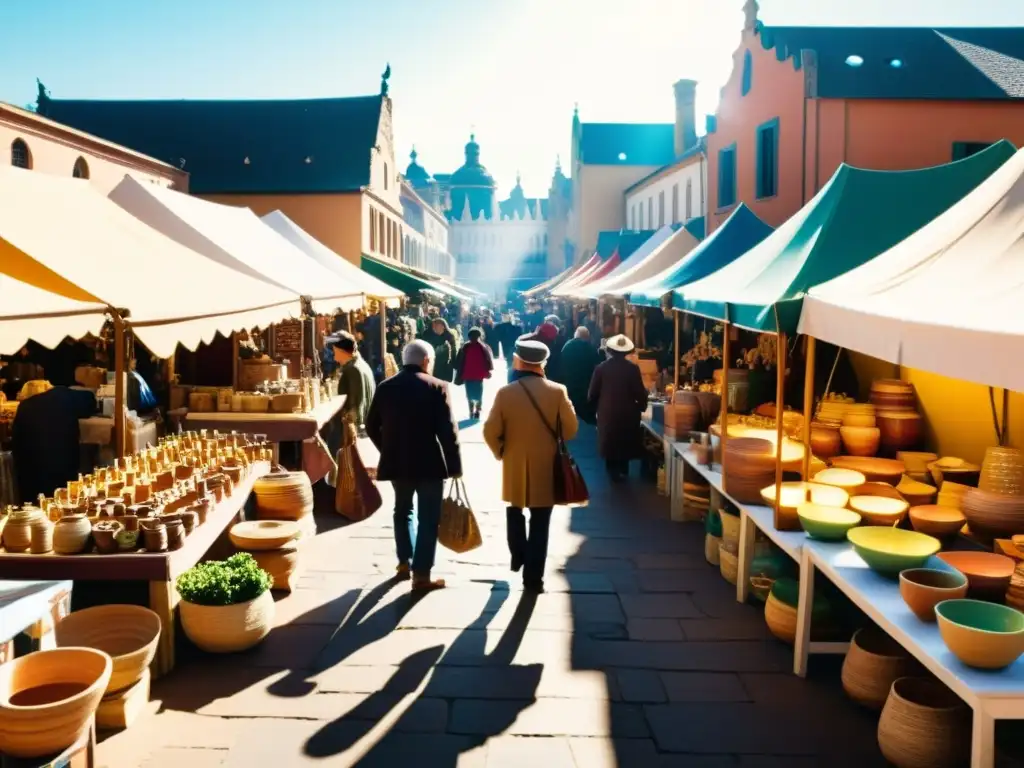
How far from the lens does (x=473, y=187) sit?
279 ft

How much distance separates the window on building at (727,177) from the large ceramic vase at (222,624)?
1633 cm

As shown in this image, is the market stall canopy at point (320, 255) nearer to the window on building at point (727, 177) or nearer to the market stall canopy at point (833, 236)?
the market stall canopy at point (833, 236)

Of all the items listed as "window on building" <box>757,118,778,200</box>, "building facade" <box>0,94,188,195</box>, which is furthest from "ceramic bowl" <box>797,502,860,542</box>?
"building facade" <box>0,94,188,195</box>

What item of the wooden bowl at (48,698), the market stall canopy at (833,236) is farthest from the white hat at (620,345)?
the wooden bowl at (48,698)

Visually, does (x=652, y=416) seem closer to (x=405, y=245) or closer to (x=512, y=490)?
(x=512, y=490)

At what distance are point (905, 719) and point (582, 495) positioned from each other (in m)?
2.82

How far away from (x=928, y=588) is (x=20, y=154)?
20.8m

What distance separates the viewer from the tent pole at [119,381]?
536 centimetres

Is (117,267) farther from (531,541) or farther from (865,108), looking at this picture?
(865,108)

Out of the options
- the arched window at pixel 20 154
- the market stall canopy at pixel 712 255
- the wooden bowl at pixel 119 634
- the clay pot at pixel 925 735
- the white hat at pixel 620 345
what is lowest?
the clay pot at pixel 925 735

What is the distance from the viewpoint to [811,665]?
17.0ft

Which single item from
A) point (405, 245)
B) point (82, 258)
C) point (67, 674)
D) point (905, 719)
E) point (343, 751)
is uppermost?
point (405, 245)

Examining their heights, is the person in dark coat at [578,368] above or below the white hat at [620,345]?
below

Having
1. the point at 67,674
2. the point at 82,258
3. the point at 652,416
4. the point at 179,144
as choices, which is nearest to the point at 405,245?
the point at 179,144
